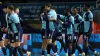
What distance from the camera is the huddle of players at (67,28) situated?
1403cm

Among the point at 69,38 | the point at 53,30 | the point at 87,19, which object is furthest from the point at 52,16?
the point at 87,19

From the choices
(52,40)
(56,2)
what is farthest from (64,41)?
(56,2)

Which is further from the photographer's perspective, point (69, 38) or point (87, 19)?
point (69, 38)

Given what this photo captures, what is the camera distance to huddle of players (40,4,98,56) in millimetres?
14031

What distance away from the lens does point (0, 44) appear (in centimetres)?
1509

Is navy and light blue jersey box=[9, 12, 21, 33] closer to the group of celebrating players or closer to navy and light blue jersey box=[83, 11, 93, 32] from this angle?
the group of celebrating players

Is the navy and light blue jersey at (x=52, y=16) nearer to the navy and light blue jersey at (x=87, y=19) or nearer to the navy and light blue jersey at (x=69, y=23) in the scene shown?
the navy and light blue jersey at (x=69, y=23)

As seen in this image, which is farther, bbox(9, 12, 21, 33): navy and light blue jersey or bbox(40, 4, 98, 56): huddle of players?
bbox(40, 4, 98, 56): huddle of players

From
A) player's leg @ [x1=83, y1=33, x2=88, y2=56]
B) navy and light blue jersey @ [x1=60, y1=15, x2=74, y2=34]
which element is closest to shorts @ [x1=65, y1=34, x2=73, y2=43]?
navy and light blue jersey @ [x1=60, y1=15, x2=74, y2=34]

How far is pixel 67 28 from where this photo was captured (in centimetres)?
1527

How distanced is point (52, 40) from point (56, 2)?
8940 millimetres

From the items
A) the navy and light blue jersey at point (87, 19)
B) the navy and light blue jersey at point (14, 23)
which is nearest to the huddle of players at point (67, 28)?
the navy and light blue jersey at point (87, 19)

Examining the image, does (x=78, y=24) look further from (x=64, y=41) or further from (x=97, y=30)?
(x=97, y=30)

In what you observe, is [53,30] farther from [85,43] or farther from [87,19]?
[85,43]
